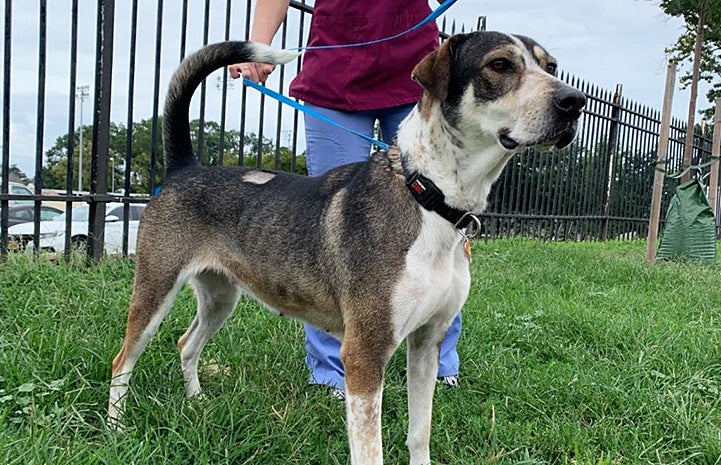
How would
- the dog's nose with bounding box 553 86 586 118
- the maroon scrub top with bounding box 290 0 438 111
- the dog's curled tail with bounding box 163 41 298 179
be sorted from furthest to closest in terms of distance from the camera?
the maroon scrub top with bounding box 290 0 438 111 → the dog's curled tail with bounding box 163 41 298 179 → the dog's nose with bounding box 553 86 586 118

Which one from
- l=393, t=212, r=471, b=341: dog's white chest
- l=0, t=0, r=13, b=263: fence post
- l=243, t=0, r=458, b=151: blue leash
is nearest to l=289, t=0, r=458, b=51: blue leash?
l=243, t=0, r=458, b=151: blue leash

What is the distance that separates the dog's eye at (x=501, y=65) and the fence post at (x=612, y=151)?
10.5m

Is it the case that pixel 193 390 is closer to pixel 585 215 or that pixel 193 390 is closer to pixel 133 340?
pixel 133 340

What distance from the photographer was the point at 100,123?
5285 millimetres

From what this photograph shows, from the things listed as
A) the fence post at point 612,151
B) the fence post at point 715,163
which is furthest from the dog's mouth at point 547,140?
the fence post at point 612,151

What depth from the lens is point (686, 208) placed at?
8.52 meters

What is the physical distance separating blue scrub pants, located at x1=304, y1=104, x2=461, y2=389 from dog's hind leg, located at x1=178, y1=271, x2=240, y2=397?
0.47 m

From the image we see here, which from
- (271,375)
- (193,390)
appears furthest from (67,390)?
(271,375)

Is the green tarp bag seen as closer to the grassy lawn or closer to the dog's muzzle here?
the grassy lawn

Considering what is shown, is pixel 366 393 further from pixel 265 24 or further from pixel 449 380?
pixel 265 24

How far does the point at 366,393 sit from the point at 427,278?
1.55ft

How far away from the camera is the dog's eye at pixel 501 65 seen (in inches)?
90.4

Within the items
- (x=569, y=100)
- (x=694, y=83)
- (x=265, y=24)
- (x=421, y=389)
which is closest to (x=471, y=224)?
(x=569, y=100)

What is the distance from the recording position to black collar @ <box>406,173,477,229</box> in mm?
2291
